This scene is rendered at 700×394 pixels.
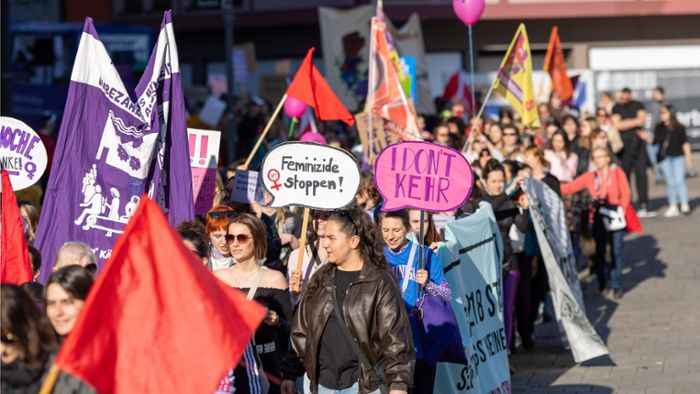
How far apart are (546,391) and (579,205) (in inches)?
236

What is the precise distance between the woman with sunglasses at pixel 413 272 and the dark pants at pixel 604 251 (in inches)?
306

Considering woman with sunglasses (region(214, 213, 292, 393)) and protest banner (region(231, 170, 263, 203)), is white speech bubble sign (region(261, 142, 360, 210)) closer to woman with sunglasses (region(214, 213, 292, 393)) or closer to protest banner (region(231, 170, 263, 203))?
woman with sunglasses (region(214, 213, 292, 393))

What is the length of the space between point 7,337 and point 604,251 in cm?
1190

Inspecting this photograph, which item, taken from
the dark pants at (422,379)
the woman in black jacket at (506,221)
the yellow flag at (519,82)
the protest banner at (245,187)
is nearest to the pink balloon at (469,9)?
the yellow flag at (519,82)

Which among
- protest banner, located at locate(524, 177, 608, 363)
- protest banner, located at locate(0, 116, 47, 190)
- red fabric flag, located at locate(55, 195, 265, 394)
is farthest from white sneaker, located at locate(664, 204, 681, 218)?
red fabric flag, located at locate(55, 195, 265, 394)

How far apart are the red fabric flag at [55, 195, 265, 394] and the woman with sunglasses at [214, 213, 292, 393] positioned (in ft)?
6.98

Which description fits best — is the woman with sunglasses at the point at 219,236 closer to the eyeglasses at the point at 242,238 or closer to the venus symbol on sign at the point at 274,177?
the venus symbol on sign at the point at 274,177

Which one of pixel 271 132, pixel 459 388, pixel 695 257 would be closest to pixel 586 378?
pixel 459 388

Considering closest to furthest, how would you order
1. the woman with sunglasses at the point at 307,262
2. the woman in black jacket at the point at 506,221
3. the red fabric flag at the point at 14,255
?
1. the red fabric flag at the point at 14,255
2. the woman with sunglasses at the point at 307,262
3. the woman in black jacket at the point at 506,221

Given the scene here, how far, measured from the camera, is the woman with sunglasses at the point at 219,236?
855cm

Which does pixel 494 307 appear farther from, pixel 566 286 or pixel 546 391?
pixel 566 286

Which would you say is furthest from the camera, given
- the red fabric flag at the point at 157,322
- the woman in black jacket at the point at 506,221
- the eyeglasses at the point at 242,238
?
the woman in black jacket at the point at 506,221

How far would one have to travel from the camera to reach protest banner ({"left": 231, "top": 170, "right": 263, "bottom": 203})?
35.3ft

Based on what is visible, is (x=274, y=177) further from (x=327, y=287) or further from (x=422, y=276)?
(x=327, y=287)
